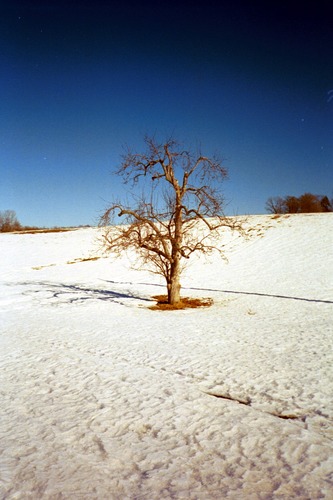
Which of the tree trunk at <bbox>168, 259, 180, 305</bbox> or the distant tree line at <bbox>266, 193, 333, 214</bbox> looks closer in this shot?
the tree trunk at <bbox>168, 259, 180, 305</bbox>

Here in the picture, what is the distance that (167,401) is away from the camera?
5750 millimetres

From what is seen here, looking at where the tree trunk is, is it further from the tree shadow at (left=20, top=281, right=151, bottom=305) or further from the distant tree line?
the distant tree line

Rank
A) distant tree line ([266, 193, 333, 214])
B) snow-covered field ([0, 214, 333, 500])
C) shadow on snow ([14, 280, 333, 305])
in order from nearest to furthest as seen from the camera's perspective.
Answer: snow-covered field ([0, 214, 333, 500]), shadow on snow ([14, 280, 333, 305]), distant tree line ([266, 193, 333, 214])

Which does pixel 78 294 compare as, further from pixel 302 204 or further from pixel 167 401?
pixel 302 204

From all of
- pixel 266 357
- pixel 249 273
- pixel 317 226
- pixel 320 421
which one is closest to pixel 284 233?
pixel 317 226

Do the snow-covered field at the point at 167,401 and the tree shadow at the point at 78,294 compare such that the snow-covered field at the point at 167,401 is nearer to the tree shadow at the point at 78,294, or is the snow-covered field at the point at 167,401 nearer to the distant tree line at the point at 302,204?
the tree shadow at the point at 78,294

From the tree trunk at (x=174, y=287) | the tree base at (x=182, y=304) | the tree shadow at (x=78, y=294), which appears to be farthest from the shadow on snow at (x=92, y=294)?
the tree trunk at (x=174, y=287)

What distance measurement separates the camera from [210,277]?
2472 cm

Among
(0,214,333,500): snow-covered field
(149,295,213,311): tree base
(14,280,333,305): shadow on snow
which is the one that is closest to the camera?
(0,214,333,500): snow-covered field

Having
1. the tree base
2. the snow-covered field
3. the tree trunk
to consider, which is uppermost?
the tree trunk

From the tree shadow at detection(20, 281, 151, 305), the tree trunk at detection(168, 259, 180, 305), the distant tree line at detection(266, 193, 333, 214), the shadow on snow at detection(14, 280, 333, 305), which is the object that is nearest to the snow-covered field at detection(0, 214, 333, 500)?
the tree trunk at detection(168, 259, 180, 305)

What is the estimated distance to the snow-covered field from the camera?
375 cm

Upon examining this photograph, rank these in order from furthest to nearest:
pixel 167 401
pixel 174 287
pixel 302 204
A: pixel 302 204, pixel 174 287, pixel 167 401

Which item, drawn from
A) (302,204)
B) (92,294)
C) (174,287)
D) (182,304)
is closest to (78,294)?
(92,294)
